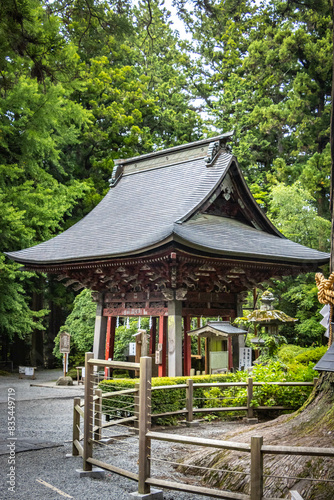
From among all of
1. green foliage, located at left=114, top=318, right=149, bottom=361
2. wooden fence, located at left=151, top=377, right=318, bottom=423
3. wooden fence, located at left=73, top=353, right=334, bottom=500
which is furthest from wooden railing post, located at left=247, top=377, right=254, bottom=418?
green foliage, located at left=114, top=318, right=149, bottom=361

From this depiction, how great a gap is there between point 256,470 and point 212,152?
1051 cm

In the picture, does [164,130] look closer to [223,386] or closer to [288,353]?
[288,353]

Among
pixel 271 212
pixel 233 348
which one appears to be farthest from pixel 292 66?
pixel 233 348

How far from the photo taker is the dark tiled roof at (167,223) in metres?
11.8

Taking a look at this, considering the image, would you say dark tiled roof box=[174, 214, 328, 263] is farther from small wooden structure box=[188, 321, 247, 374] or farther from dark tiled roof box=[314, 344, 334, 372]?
dark tiled roof box=[314, 344, 334, 372]

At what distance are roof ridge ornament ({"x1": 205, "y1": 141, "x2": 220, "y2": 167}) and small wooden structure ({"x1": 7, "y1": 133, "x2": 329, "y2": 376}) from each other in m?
0.03

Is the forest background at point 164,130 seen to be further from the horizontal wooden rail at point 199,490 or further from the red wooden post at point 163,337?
the horizontal wooden rail at point 199,490

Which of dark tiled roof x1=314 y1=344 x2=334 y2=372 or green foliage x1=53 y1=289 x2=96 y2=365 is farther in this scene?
green foliage x1=53 y1=289 x2=96 y2=365

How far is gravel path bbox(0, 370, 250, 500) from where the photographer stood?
4969 millimetres

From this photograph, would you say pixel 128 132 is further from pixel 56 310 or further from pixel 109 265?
pixel 109 265

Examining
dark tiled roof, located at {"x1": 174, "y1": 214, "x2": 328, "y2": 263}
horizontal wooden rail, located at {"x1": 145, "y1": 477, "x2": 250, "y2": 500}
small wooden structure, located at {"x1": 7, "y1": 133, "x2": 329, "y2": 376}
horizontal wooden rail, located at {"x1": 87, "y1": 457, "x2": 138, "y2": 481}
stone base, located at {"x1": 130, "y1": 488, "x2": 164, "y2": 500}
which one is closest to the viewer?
horizontal wooden rail, located at {"x1": 145, "y1": 477, "x2": 250, "y2": 500}

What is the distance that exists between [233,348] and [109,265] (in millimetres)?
3852

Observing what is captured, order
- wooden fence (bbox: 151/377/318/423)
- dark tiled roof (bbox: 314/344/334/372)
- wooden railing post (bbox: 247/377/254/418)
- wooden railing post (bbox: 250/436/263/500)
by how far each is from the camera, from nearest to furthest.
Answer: dark tiled roof (bbox: 314/344/334/372)
wooden railing post (bbox: 250/436/263/500)
wooden fence (bbox: 151/377/318/423)
wooden railing post (bbox: 247/377/254/418)

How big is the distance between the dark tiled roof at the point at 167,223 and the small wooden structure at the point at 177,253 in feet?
0.12
